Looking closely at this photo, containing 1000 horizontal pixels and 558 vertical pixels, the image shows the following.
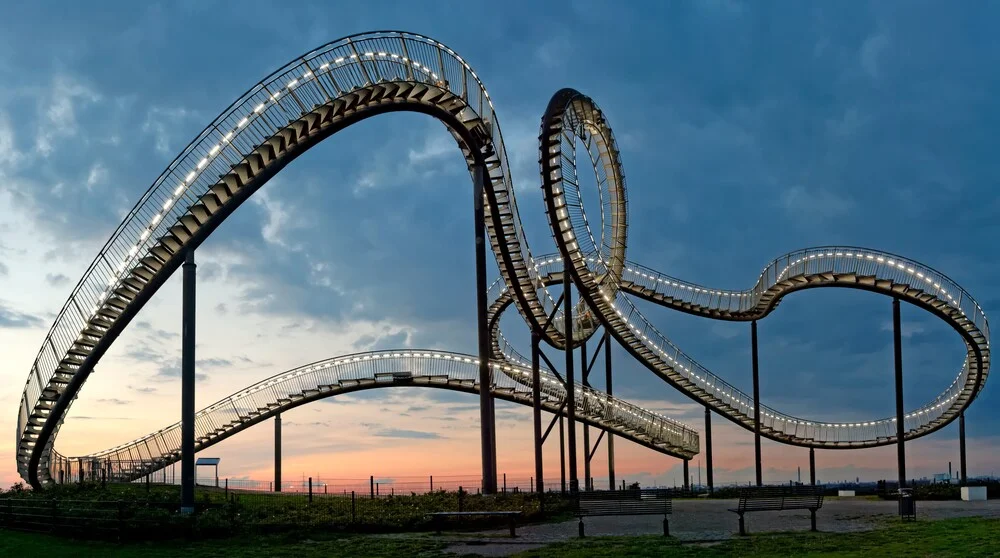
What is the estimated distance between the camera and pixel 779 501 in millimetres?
27406

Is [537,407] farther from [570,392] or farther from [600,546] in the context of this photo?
[600,546]

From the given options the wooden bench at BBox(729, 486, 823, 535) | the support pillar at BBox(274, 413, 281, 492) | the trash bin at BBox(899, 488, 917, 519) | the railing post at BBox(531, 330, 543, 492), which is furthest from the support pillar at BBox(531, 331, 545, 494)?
the support pillar at BBox(274, 413, 281, 492)

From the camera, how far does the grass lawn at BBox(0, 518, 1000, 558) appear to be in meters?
19.4

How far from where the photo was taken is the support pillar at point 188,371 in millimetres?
25531

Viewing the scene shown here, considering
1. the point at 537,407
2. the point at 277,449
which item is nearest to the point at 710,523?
the point at 537,407

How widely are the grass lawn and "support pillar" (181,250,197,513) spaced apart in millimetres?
3762

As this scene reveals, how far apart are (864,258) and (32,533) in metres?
33.2

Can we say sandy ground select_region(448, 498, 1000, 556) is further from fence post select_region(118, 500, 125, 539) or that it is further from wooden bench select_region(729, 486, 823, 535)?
fence post select_region(118, 500, 125, 539)

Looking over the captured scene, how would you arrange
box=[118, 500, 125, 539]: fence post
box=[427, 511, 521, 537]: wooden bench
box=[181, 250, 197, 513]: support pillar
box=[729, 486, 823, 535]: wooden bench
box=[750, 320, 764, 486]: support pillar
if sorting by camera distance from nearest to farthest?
box=[118, 500, 125, 539]: fence post
box=[427, 511, 521, 537]: wooden bench
box=[729, 486, 823, 535]: wooden bench
box=[181, 250, 197, 513]: support pillar
box=[750, 320, 764, 486]: support pillar

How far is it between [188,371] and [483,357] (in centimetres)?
927

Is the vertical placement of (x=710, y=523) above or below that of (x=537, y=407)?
below

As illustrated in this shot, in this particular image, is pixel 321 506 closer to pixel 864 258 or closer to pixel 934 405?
pixel 864 258

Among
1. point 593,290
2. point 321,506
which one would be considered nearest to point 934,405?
point 593,290

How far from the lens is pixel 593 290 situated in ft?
131
